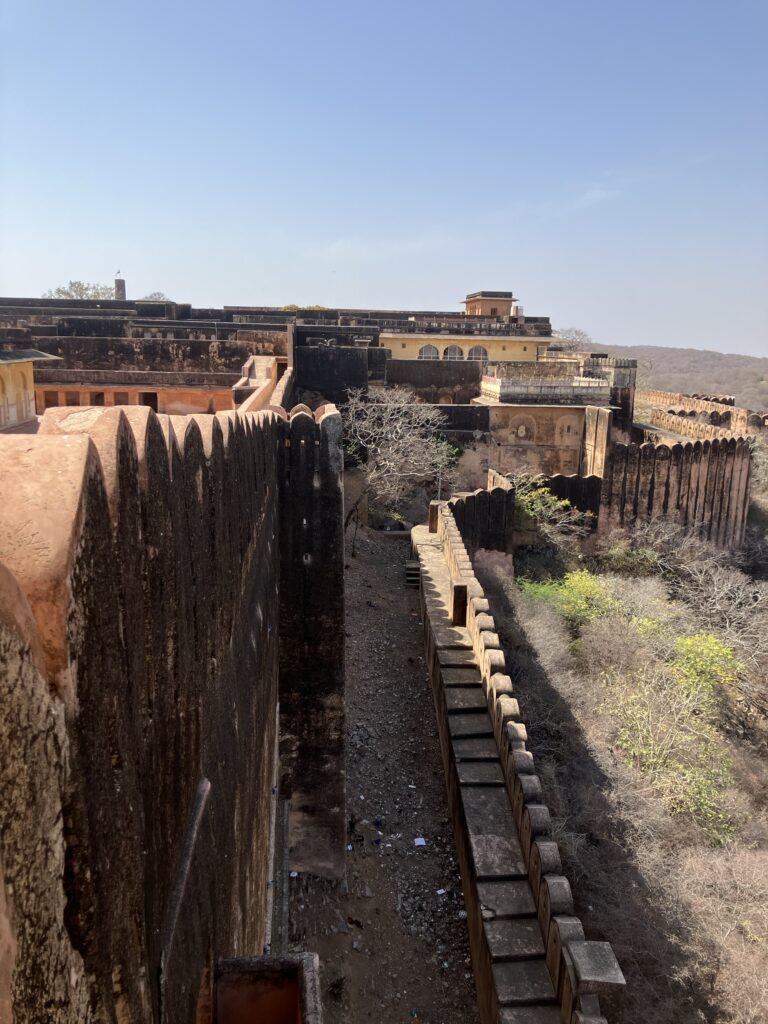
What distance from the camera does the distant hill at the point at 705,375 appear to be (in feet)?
199

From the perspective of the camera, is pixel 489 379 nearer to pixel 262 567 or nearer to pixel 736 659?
pixel 736 659

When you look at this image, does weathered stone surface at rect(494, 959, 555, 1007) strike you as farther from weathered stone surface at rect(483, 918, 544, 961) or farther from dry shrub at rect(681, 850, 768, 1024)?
dry shrub at rect(681, 850, 768, 1024)

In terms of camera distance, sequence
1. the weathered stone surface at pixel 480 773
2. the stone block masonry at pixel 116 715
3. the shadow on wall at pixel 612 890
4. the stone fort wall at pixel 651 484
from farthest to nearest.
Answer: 1. the stone fort wall at pixel 651 484
2. the weathered stone surface at pixel 480 773
3. the shadow on wall at pixel 612 890
4. the stone block masonry at pixel 116 715

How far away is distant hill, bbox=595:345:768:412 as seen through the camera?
60.6 metres

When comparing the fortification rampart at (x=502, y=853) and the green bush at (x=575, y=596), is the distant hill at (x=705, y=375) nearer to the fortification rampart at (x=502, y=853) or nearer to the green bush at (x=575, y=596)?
the green bush at (x=575, y=596)

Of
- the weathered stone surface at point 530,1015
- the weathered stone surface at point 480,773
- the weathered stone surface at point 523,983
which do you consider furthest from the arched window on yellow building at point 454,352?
the weathered stone surface at point 530,1015

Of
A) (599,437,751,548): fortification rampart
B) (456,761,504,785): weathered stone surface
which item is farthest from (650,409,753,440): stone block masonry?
(456,761,504,785): weathered stone surface

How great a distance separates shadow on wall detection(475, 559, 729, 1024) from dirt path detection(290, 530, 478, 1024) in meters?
1.10

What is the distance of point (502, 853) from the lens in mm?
5996

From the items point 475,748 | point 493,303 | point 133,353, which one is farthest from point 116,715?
point 493,303

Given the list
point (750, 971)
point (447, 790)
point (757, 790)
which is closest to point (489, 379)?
point (757, 790)

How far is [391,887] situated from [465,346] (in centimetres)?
2478

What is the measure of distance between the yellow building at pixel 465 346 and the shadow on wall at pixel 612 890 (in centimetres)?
2043

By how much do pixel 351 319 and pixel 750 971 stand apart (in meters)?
26.1
